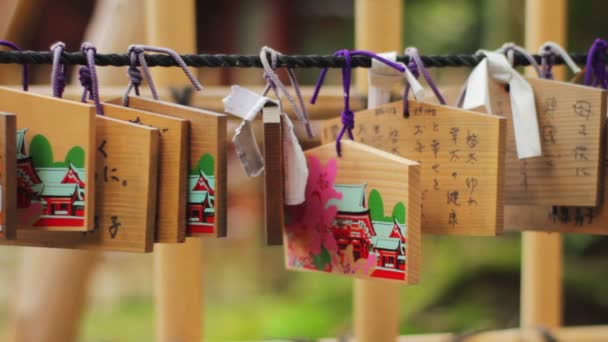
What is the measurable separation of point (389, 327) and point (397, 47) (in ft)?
1.26

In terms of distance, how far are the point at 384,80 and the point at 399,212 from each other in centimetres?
15

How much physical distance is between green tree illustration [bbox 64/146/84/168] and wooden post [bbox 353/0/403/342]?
46cm

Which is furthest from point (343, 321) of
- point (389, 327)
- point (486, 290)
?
point (389, 327)

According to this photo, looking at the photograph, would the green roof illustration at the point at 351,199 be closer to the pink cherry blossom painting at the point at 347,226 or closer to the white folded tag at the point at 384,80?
the pink cherry blossom painting at the point at 347,226

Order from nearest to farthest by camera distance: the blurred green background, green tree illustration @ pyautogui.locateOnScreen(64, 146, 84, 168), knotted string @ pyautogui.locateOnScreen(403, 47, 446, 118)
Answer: green tree illustration @ pyautogui.locateOnScreen(64, 146, 84, 168)
knotted string @ pyautogui.locateOnScreen(403, 47, 446, 118)
the blurred green background

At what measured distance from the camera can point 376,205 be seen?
60 centimetres

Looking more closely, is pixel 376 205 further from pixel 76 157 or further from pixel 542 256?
pixel 542 256

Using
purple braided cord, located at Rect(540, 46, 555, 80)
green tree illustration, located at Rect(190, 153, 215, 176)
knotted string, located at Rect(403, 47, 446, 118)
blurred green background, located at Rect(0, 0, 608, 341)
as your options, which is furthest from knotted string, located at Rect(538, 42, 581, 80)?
blurred green background, located at Rect(0, 0, 608, 341)

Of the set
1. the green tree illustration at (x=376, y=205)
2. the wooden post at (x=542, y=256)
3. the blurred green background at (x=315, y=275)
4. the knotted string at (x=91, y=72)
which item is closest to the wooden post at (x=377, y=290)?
the wooden post at (x=542, y=256)

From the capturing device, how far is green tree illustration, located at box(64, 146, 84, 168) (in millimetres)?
537

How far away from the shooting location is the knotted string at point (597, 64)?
0.69 meters

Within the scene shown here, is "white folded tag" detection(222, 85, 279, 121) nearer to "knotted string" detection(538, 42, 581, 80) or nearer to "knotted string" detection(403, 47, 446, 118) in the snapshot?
"knotted string" detection(403, 47, 446, 118)

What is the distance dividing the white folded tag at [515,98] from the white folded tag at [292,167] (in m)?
0.17

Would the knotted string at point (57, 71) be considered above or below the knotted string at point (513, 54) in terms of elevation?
below
